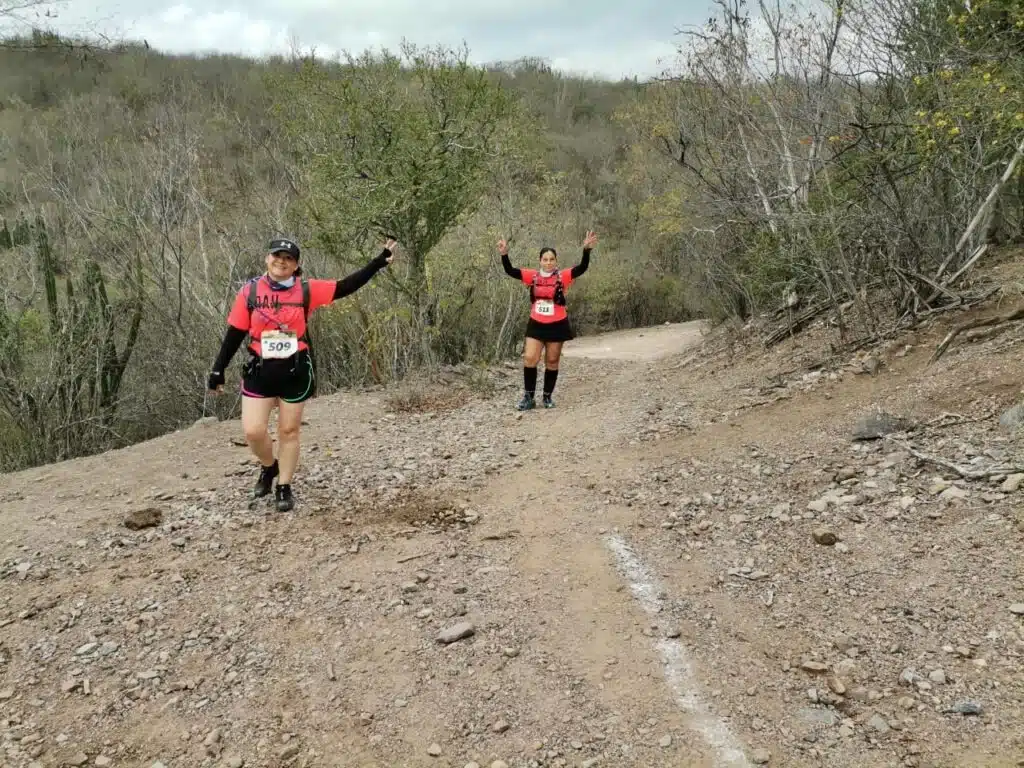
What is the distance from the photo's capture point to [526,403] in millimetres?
8141

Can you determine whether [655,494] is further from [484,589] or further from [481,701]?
[481,701]

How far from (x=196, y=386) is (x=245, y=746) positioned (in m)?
11.6

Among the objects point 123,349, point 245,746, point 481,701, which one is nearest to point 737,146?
point 481,701

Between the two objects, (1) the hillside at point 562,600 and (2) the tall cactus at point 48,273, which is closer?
(1) the hillside at point 562,600

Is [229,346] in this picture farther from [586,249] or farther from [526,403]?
[586,249]

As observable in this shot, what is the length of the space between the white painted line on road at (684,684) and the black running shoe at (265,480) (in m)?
2.71

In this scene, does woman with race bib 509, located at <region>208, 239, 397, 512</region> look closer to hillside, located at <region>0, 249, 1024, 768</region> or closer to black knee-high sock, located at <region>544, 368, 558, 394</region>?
hillside, located at <region>0, 249, 1024, 768</region>

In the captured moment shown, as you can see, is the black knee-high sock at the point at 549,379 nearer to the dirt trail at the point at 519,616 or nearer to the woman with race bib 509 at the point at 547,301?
the woman with race bib 509 at the point at 547,301

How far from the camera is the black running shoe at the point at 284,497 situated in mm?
4988

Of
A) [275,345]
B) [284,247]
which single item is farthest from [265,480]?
[284,247]

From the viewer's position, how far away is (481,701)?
294cm

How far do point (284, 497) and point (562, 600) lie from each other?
7.73ft

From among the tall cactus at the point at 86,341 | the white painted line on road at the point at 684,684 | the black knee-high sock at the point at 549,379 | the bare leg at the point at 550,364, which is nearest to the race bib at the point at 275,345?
the white painted line on road at the point at 684,684

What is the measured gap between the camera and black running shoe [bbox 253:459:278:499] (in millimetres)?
5207
